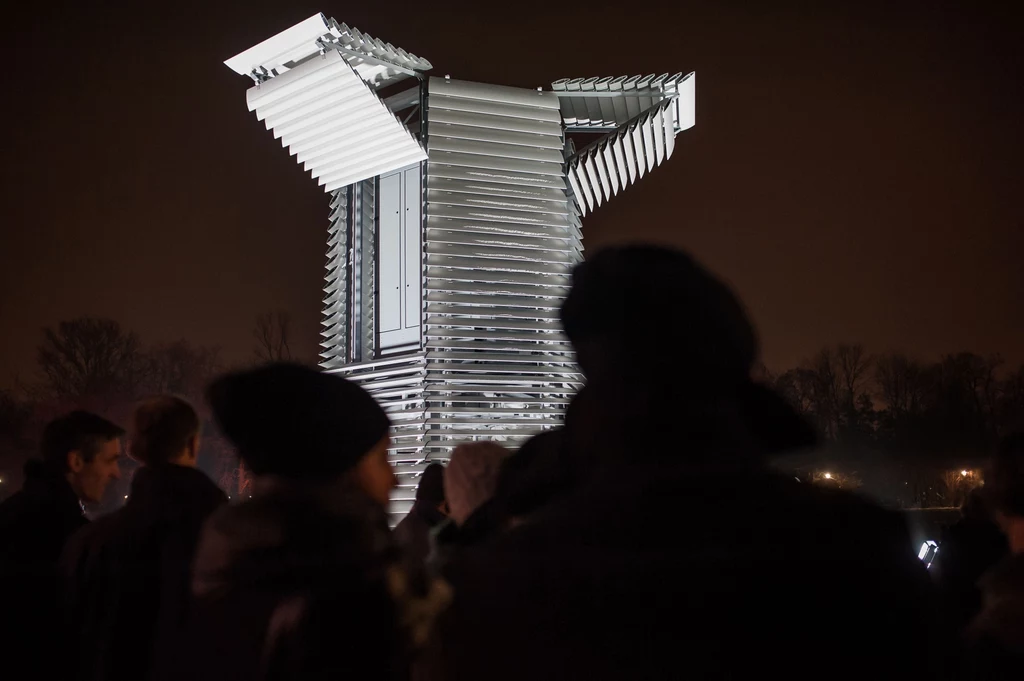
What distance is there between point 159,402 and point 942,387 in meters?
44.4

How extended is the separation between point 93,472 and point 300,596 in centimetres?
A: 278

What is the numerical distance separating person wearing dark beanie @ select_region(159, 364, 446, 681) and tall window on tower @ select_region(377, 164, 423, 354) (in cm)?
858

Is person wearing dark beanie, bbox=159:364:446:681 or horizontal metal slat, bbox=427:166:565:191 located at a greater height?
horizontal metal slat, bbox=427:166:565:191

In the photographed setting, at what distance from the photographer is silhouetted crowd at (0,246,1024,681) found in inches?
47.0

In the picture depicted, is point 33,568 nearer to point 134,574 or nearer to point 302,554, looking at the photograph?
point 134,574

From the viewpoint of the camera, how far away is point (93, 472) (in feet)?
14.0

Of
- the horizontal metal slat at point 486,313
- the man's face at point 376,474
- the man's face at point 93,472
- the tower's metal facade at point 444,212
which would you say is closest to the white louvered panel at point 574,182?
the tower's metal facade at point 444,212

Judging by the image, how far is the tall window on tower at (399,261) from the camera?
1111 centimetres

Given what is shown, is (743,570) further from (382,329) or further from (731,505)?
(382,329)

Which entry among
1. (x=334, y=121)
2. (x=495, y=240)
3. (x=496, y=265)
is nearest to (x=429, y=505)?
(x=496, y=265)

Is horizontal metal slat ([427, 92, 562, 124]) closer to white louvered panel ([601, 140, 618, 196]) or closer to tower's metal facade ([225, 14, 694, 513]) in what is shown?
tower's metal facade ([225, 14, 694, 513])

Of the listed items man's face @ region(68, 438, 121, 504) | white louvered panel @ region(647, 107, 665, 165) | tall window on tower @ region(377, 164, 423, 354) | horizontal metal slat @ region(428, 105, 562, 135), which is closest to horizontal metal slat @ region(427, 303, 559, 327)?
tall window on tower @ region(377, 164, 423, 354)

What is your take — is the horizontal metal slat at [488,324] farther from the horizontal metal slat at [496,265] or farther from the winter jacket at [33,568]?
the winter jacket at [33,568]

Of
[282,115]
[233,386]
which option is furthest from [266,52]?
[233,386]
